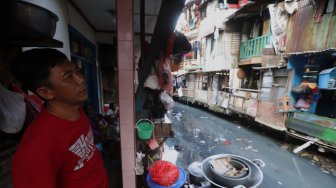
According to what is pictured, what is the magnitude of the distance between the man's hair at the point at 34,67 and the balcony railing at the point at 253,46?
31.8 ft

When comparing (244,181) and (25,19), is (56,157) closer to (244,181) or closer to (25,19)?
(25,19)

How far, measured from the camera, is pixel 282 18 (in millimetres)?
7574

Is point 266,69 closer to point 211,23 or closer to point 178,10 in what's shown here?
point 211,23

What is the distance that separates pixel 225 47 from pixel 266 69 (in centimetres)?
409

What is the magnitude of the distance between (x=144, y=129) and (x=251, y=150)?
6.04m

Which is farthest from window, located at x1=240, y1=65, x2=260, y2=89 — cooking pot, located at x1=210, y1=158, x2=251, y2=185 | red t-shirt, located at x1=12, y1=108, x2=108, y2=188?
red t-shirt, located at x1=12, y1=108, x2=108, y2=188

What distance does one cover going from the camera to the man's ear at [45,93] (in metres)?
1.06

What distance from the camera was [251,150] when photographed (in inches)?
263

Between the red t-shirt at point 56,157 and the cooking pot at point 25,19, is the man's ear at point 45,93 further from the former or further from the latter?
the cooking pot at point 25,19

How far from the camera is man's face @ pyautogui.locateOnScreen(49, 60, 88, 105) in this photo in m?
1.08

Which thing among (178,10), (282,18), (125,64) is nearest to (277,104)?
(282,18)

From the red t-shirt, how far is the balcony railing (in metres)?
9.66

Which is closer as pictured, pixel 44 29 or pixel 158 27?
pixel 44 29

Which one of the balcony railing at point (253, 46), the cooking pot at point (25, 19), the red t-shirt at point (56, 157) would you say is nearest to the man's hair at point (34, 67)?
the red t-shirt at point (56, 157)
